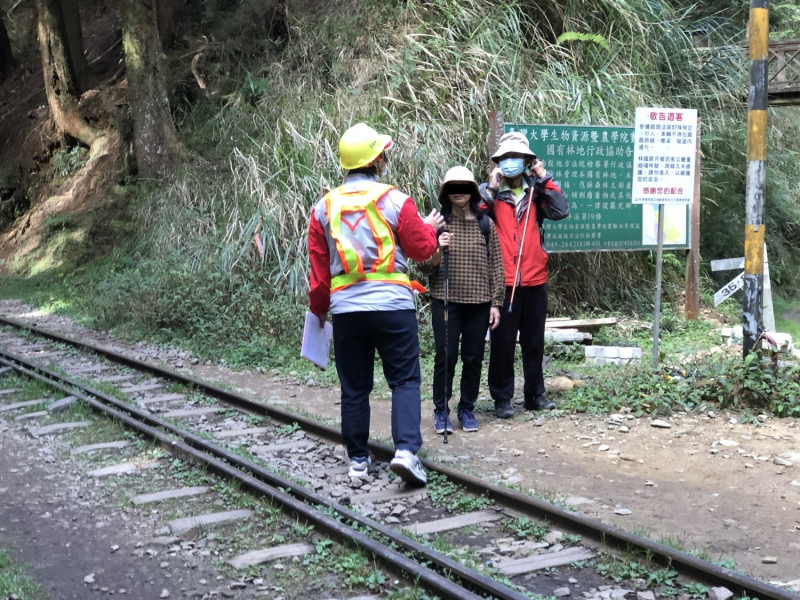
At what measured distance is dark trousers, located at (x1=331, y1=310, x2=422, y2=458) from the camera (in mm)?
5738

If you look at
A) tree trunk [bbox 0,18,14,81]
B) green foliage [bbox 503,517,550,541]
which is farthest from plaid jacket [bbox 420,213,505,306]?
tree trunk [bbox 0,18,14,81]

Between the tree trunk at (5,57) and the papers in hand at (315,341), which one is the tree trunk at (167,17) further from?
the papers in hand at (315,341)

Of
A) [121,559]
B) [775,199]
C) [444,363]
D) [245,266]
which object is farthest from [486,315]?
[775,199]

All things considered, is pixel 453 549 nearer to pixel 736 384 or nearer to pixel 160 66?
pixel 736 384

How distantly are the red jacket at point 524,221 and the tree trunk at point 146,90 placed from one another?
36.3ft

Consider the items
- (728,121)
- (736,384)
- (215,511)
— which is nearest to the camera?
(215,511)

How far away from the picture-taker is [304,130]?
44.3ft

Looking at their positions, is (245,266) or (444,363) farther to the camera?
(245,266)

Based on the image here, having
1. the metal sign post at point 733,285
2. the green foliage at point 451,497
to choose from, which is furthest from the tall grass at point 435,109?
the green foliage at point 451,497

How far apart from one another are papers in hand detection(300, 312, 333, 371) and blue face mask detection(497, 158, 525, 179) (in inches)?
82.8

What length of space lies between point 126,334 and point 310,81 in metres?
5.33

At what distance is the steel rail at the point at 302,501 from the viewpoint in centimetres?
421

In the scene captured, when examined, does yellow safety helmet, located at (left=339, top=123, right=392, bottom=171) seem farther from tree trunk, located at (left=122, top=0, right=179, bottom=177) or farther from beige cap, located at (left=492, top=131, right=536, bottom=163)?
tree trunk, located at (left=122, top=0, right=179, bottom=177)

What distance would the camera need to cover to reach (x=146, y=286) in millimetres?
13328
